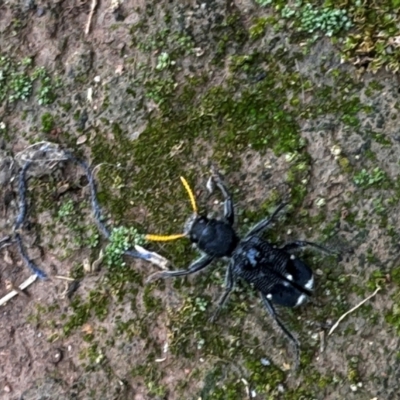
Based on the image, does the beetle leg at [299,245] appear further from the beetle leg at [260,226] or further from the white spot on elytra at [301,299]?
the white spot on elytra at [301,299]

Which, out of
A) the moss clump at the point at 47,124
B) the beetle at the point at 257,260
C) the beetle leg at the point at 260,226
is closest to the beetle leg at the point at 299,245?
the beetle at the point at 257,260

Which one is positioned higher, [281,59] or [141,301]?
[281,59]

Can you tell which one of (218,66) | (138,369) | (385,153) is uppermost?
(218,66)

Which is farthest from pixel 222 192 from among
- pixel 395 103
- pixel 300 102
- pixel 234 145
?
pixel 395 103

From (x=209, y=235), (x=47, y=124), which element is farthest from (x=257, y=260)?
(x=47, y=124)

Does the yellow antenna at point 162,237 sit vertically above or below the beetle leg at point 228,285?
above

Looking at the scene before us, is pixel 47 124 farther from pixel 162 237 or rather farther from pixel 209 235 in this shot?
pixel 209 235

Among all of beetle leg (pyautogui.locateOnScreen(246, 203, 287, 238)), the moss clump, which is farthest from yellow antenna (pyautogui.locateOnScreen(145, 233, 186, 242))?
the moss clump

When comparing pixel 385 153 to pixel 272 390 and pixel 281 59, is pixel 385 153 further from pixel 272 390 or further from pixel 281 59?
pixel 272 390
